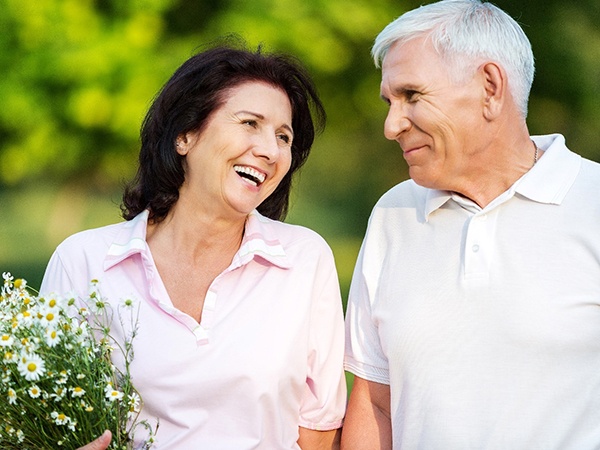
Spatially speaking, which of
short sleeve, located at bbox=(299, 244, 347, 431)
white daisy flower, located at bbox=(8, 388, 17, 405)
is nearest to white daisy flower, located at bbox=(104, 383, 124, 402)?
white daisy flower, located at bbox=(8, 388, 17, 405)

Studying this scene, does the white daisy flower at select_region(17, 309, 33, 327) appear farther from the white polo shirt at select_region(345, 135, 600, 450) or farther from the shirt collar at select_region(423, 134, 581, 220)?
the shirt collar at select_region(423, 134, 581, 220)

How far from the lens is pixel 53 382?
2283 millimetres

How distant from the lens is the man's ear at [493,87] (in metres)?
2.66

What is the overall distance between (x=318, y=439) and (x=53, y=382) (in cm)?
89

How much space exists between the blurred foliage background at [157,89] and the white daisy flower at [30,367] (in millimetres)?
4701

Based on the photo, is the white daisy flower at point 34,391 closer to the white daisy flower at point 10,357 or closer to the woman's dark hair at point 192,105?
the white daisy flower at point 10,357

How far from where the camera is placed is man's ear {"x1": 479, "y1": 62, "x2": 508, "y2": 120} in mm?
2660

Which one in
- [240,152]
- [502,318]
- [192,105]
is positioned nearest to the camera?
Answer: [502,318]

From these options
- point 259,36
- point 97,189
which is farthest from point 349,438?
point 97,189

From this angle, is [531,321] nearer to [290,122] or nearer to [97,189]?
[290,122]

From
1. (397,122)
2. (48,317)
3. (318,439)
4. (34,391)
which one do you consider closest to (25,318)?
(48,317)

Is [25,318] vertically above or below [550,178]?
below

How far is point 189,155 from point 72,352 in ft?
2.69

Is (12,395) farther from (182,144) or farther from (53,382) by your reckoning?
(182,144)
